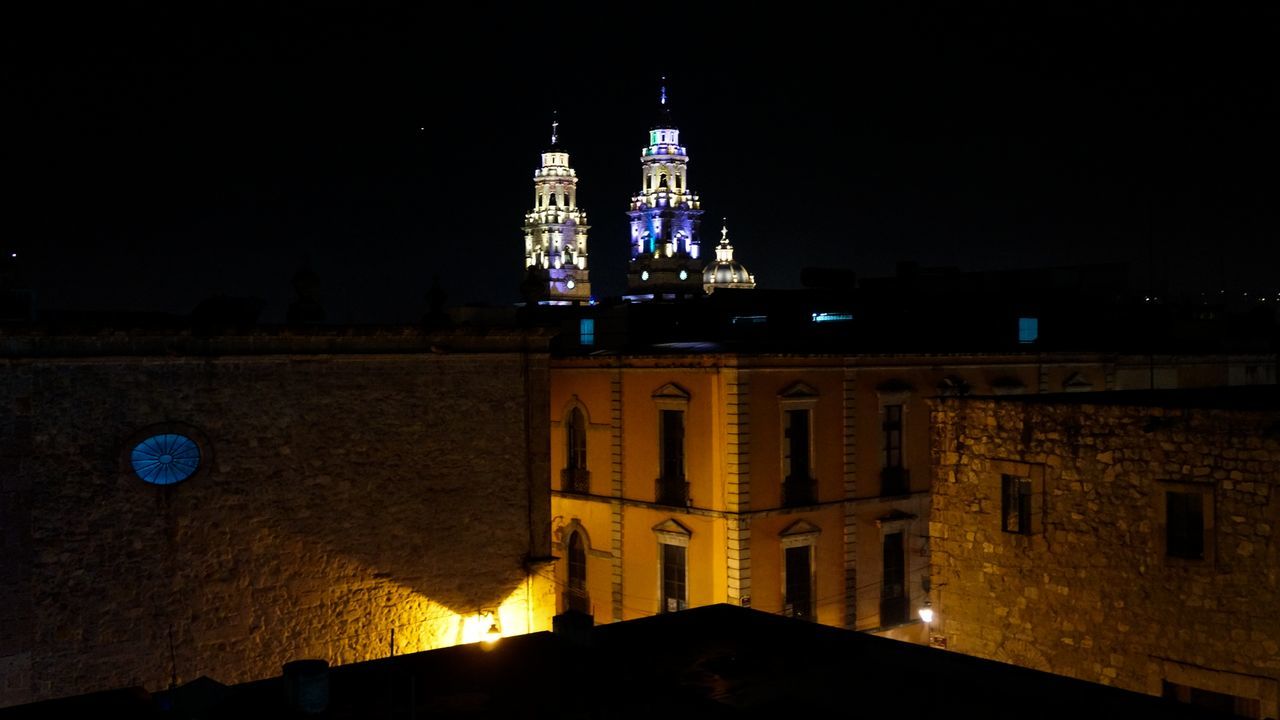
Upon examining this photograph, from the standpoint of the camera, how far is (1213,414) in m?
11.1

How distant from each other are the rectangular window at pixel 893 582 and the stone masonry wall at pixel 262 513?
9.77m

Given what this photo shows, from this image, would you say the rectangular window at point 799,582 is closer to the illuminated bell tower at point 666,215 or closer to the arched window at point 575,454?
the arched window at point 575,454

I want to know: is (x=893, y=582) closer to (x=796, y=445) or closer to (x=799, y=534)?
(x=799, y=534)

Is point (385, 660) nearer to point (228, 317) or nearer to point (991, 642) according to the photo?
point (991, 642)

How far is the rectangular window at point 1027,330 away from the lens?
29.9 meters

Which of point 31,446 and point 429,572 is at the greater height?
point 31,446

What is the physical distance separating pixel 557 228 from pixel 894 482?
77118 millimetres

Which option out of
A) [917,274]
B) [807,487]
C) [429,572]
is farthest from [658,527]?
[917,274]

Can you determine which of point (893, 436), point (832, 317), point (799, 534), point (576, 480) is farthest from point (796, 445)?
point (832, 317)

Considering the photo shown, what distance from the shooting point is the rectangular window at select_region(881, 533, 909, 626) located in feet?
81.3

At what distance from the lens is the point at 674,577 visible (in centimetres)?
2356

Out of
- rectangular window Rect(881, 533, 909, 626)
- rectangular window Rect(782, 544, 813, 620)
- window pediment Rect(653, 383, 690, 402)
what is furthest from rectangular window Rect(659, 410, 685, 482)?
rectangular window Rect(881, 533, 909, 626)

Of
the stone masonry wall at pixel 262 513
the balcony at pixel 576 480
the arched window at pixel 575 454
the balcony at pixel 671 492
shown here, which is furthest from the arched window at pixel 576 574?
the stone masonry wall at pixel 262 513

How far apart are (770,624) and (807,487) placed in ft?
39.9
